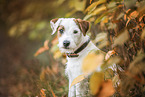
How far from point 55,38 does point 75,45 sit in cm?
101

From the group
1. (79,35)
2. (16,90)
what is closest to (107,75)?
(79,35)

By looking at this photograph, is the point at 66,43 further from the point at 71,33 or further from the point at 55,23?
the point at 55,23

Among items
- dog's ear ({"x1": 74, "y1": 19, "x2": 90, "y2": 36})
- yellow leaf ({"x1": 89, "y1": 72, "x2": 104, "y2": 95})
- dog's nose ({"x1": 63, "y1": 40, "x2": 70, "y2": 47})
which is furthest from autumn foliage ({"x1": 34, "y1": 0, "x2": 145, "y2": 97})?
dog's nose ({"x1": 63, "y1": 40, "x2": 70, "y2": 47})

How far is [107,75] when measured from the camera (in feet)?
4.96

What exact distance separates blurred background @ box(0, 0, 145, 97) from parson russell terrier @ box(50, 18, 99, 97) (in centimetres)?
21

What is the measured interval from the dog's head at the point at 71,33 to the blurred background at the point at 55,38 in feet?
0.63

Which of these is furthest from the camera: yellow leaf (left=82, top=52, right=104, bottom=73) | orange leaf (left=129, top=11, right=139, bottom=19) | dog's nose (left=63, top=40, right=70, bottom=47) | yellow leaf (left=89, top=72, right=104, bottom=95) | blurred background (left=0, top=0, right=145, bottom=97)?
dog's nose (left=63, top=40, right=70, bottom=47)

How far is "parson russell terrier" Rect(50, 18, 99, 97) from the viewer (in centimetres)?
217

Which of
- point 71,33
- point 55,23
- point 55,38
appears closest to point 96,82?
point 71,33

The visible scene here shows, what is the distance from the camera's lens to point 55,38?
3.10 m

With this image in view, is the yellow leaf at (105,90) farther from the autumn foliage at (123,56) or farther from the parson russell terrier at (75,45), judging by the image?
the parson russell terrier at (75,45)

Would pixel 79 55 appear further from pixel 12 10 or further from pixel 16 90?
pixel 16 90

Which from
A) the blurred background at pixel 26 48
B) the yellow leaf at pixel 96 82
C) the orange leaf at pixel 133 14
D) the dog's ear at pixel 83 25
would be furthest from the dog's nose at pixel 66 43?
the yellow leaf at pixel 96 82

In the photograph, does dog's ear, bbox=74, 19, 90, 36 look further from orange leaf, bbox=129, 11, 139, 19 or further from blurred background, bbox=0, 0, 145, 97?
orange leaf, bbox=129, 11, 139, 19
